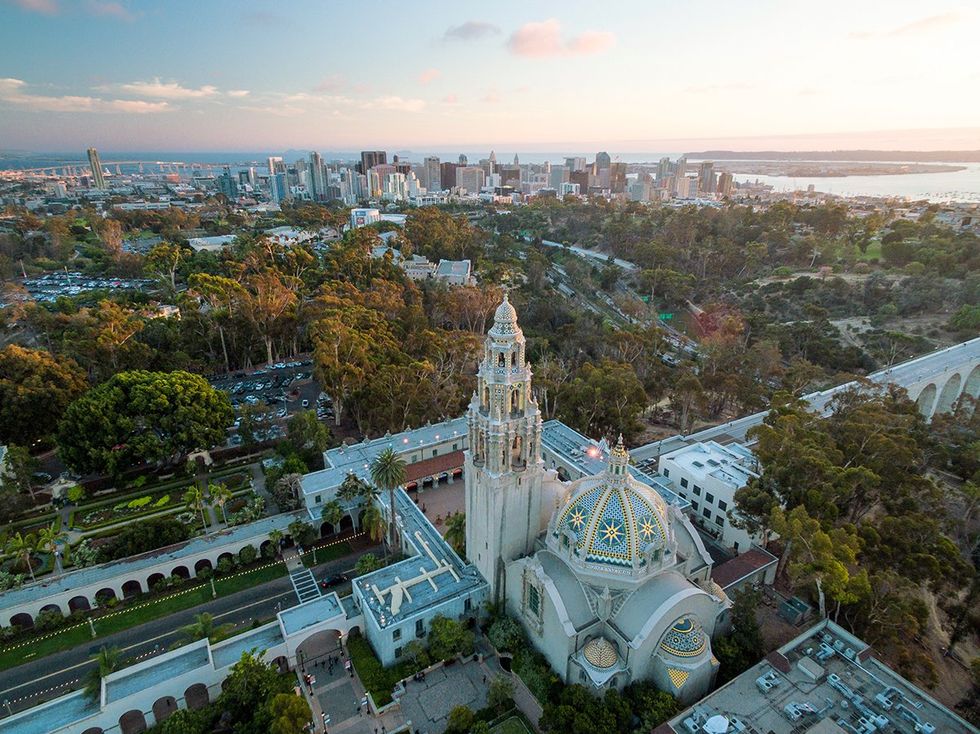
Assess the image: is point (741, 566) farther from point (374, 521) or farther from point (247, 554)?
point (247, 554)

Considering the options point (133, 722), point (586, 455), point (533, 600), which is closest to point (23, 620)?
point (133, 722)

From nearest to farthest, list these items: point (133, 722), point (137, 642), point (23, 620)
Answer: point (133, 722), point (137, 642), point (23, 620)

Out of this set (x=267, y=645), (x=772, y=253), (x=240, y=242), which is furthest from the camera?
(x=240, y=242)

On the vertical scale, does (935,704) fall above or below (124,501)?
above

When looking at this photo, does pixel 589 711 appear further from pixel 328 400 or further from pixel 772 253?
pixel 772 253

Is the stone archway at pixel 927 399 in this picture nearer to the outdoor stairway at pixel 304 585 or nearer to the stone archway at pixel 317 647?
the stone archway at pixel 317 647

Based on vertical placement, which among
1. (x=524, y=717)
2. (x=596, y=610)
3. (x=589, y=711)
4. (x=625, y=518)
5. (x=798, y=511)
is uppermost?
(x=625, y=518)

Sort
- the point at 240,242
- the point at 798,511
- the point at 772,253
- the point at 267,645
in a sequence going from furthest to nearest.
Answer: the point at 240,242 < the point at 772,253 < the point at 798,511 < the point at 267,645

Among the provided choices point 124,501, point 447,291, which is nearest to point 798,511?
point 124,501
